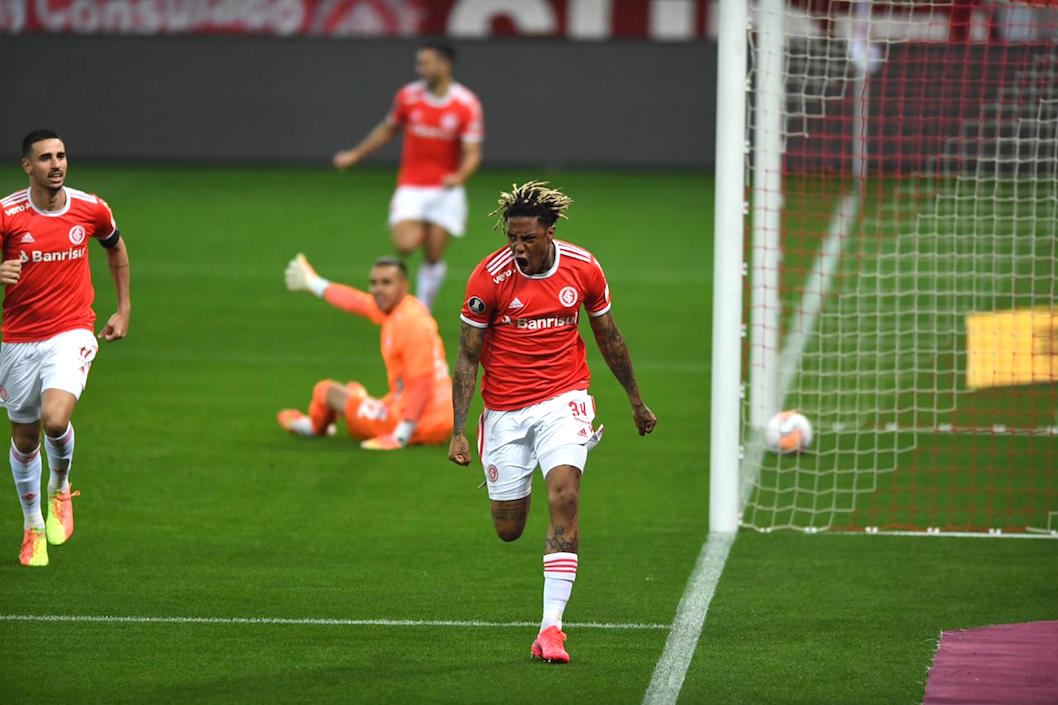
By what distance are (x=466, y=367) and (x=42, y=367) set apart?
250cm

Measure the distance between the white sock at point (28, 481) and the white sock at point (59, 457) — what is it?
0.09 meters

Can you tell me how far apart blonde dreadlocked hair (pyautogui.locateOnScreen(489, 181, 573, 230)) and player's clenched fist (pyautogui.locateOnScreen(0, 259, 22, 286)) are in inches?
100

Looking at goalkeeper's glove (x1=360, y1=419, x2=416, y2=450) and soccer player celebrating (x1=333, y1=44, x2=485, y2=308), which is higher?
soccer player celebrating (x1=333, y1=44, x2=485, y2=308)

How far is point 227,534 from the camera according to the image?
9734 mm

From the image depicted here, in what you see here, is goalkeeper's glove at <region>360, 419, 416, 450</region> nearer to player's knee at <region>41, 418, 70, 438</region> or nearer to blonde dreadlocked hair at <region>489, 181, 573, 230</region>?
player's knee at <region>41, 418, 70, 438</region>

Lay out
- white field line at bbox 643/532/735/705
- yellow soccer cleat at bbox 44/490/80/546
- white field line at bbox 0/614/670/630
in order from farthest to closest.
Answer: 1. yellow soccer cleat at bbox 44/490/80/546
2. white field line at bbox 0/614/670/630
3. white field line at bbox 643/532/735/705

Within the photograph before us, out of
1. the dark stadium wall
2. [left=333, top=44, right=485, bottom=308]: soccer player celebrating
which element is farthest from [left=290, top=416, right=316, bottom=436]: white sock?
the dark stadium wall

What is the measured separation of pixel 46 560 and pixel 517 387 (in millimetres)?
3041

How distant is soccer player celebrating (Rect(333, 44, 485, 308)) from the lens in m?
16.5

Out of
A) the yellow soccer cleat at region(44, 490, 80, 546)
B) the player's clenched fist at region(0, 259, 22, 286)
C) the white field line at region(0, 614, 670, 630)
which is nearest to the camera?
the white field line at region(0, 614, 670, 630)

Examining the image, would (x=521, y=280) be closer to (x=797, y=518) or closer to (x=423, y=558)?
(x=423, y=558)

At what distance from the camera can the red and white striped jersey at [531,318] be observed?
7441mm

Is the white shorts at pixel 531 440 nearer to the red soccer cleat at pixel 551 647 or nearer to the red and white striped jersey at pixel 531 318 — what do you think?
the red and white striped jersey at pixel 531 318

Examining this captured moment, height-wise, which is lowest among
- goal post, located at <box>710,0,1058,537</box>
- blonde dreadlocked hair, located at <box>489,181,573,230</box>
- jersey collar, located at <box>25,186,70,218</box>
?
A: goal post, located at <box>710,0,1058,537</box>
